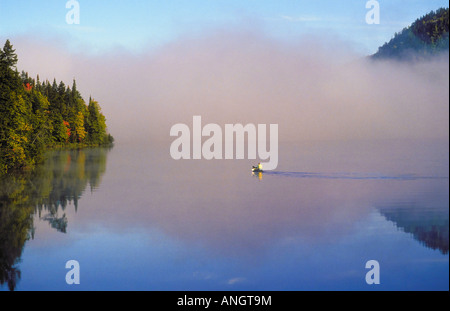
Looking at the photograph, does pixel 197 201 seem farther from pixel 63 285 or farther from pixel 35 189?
pixel 63 285

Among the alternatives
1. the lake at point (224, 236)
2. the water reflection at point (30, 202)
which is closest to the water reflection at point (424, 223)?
the lake at point (224, 236)

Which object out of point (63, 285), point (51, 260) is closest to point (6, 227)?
point (51, 260)

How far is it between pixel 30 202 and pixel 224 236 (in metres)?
16.0

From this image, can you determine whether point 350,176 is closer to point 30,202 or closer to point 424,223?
point 424,223

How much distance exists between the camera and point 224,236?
923 inches

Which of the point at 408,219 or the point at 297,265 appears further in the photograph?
the point at 408,219

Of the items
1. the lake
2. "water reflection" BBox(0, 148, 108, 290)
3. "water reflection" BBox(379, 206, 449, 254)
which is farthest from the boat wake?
"water reflection" BBox(0, 148, 108, 290)

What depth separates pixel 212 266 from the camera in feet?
61.2

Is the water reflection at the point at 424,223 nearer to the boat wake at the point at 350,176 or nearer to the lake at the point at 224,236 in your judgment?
the lake at the point at 224,236

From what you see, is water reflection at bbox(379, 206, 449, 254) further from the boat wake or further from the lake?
the boat wake

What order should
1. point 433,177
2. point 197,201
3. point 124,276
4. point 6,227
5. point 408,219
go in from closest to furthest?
point 124,276
point 6,227
point 408,219
point 197,201
point 433,177

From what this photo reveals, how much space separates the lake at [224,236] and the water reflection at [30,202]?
0.09 meters

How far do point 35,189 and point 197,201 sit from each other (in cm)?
1417
